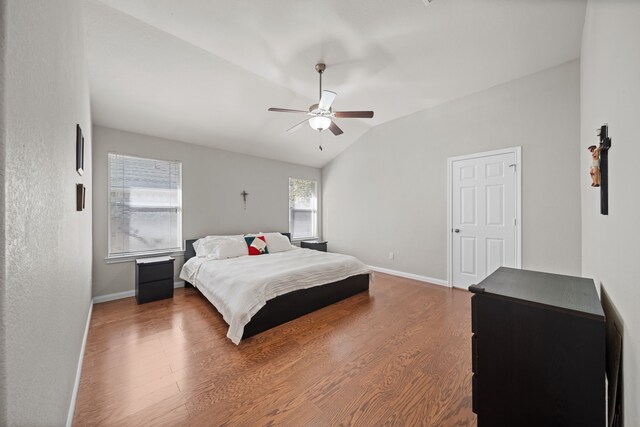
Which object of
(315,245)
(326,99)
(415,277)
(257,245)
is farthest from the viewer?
(315,245)

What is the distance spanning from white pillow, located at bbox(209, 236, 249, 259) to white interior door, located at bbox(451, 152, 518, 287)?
11.1 feet

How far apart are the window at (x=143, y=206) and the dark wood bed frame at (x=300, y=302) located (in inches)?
93.7

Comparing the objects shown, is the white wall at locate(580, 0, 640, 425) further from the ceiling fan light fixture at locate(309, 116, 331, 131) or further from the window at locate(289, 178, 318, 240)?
the window at locate(289, 178, 318, 240)

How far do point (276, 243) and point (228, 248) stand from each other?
94 centimetres

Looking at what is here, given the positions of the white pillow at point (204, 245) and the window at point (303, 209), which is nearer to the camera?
the white pillow at point (204, 245)

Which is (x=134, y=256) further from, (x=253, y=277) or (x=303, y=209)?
(x=303, y=209)

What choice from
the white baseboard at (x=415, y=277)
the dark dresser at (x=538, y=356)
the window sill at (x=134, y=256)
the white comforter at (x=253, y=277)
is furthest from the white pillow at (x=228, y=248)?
the dark dresser at (x=538, y=356)

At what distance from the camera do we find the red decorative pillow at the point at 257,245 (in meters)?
4.27

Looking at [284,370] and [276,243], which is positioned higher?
[276,243]

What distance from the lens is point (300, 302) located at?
9.57 feet

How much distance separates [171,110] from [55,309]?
3141 millimetres

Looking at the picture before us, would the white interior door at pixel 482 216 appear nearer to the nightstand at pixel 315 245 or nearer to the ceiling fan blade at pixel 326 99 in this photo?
the ceiling fan blade at pixel 326 99

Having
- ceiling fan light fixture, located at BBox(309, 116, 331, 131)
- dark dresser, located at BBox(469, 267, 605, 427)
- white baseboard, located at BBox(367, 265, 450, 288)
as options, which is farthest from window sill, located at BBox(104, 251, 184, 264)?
dark dresser, located at BBox(469, 267, 605, 427)

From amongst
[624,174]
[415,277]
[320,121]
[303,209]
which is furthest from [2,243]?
[303,209]
